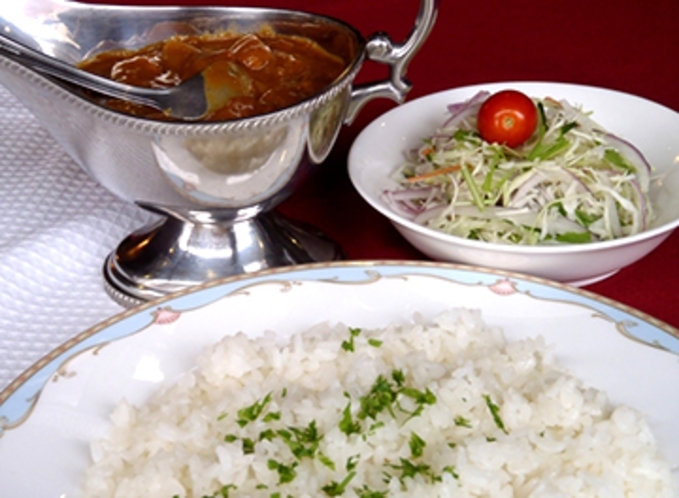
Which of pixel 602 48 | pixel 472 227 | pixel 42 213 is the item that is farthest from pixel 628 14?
pixel 42 213

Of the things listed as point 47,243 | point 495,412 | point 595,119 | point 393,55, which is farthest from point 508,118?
point 47,243

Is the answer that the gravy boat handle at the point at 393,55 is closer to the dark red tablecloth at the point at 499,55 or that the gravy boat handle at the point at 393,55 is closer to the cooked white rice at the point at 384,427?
the dark red tablecloth at the point at 499,55

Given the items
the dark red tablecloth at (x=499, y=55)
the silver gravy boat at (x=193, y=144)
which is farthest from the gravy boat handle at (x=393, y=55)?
the dark red tablecloth at (x=499, y=55)

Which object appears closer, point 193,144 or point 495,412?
point 495,412

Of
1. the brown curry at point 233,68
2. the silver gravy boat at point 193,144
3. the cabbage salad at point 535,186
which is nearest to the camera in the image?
the silver gravy boat at point 193,144

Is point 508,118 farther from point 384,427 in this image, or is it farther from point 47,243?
point 47,243

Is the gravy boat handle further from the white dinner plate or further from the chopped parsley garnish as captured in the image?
the chopped parsley garnish

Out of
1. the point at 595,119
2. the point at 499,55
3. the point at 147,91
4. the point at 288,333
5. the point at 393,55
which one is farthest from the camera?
the point at 499,55
